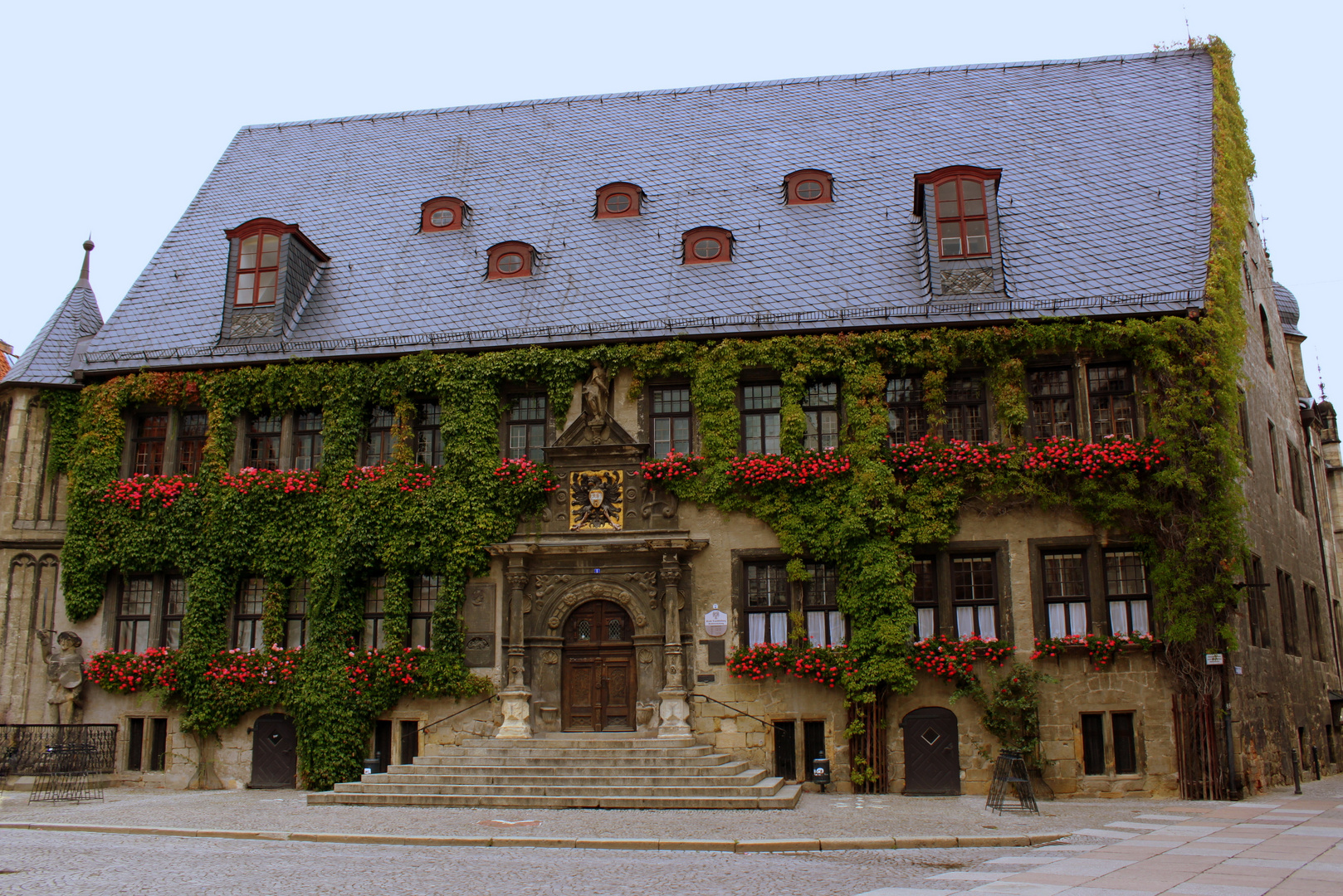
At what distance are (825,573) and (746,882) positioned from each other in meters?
9.70

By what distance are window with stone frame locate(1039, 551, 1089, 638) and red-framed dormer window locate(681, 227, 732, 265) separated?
823cm

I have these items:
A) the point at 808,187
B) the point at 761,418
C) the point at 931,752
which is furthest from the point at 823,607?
the point at 808,187

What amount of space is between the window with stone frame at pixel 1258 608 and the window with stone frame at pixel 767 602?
7774mm

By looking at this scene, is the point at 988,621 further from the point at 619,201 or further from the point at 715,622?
the point at 619,201

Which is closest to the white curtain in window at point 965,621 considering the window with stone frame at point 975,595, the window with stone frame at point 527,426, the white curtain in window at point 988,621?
the window with stone frame at point 975,595

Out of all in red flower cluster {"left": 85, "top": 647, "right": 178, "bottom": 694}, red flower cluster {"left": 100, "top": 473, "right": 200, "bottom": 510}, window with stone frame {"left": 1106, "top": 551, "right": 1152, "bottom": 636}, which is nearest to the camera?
window with stone frame {"left": 1106, "top": 551, "right": 1152, "bottom": 636}

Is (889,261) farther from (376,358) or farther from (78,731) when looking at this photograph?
(78,731)

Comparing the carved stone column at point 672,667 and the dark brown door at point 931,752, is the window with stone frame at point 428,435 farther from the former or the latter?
the dark brown door at point 931,752

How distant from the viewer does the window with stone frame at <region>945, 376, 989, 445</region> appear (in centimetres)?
1877

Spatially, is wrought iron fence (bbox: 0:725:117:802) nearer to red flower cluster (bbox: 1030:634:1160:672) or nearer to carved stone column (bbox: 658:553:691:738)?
carved stone column (bbox: 658:553:691:738)

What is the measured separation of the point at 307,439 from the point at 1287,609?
1914cm

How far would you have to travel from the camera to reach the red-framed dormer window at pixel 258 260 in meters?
21.6

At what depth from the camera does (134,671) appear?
1947cm

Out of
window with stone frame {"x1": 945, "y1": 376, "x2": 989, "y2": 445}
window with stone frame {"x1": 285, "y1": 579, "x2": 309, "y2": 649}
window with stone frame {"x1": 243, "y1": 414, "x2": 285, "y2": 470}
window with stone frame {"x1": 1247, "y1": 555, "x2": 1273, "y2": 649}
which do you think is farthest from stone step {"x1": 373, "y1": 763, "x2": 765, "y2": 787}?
window with stone frame {"x1": 1247, "y1": 555, "x2": 1273, "y2": 649}
